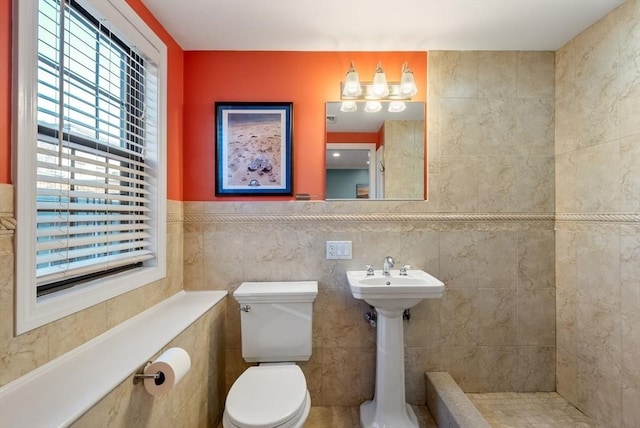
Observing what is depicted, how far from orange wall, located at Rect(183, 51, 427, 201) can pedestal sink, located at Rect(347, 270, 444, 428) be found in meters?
0.74

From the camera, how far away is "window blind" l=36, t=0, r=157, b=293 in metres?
A: 1.07

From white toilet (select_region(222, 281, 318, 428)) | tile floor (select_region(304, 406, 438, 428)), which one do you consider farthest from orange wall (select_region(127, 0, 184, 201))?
tile floor (select_region(304, 406, 438, 428))

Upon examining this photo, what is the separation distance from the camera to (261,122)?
6.63 feet

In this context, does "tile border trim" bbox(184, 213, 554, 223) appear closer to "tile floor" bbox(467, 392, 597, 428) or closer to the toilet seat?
the toilet seat

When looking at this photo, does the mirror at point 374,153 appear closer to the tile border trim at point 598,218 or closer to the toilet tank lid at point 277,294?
the toilet tank lid at point 277,294

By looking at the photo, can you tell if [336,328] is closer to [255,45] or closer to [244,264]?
[244,264]

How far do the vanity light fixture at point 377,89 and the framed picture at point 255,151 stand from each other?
1.25 feet

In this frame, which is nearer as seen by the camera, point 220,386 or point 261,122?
point 220,386

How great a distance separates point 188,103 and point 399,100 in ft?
4.56

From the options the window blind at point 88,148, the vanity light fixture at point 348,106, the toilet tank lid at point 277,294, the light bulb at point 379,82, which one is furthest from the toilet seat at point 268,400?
the light bulb at point 379,82

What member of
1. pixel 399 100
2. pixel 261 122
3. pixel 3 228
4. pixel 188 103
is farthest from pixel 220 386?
pixel 399 100

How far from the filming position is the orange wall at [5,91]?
35.7 inches

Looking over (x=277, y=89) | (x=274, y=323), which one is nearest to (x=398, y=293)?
(x=274, y=323)

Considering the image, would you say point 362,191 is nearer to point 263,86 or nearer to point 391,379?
point 263,86
